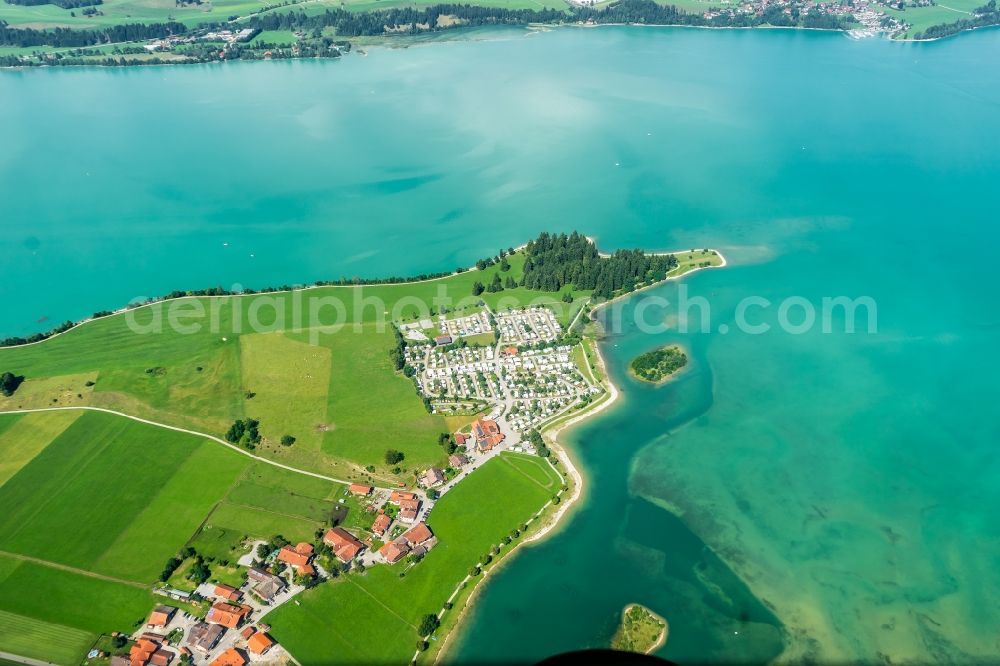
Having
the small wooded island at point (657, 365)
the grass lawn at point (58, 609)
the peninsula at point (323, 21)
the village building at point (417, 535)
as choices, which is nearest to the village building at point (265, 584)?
the grass lawn at point (58, 609)

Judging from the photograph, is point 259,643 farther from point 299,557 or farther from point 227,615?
point 299,557

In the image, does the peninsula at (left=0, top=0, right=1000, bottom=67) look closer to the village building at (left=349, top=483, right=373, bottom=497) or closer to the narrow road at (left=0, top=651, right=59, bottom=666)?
the village building at (left=349, top=483, right=373, bottom=497)

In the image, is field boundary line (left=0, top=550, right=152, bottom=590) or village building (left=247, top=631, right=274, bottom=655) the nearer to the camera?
village building (left=247, top=631, right=274, bottom=655)

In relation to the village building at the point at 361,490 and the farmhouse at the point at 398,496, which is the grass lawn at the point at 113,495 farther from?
the farmhouse at the point at 398,496

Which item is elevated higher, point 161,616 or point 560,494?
point 161,616

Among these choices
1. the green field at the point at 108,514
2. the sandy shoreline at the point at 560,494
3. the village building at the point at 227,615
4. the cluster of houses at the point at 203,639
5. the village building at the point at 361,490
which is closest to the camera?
the cluster of houses at the point at 203,639

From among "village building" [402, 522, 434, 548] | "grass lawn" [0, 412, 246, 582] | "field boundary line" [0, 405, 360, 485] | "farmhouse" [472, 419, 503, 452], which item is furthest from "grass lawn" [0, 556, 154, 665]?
"farmhouse" [472, 419, 503, 452]

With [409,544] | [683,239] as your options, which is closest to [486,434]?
[409,544]
